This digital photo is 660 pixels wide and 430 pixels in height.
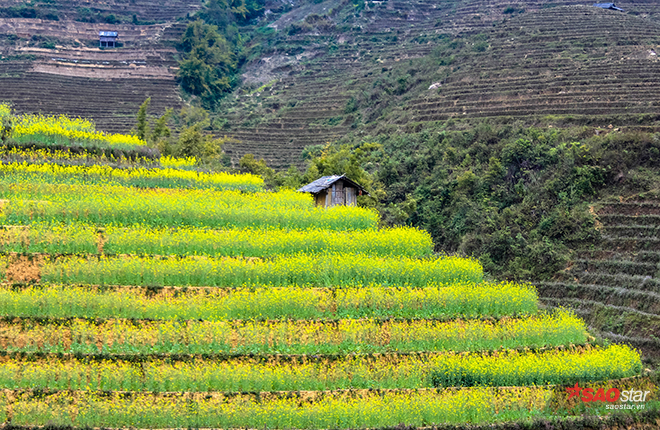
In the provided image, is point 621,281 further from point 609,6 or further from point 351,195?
point 609,6

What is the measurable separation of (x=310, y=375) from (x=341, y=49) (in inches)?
2112

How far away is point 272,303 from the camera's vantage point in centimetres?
1295

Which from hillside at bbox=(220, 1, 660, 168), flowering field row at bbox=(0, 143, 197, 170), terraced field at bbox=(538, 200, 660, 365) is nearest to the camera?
flowering field row at bbox=(0, 143, 197, 170)

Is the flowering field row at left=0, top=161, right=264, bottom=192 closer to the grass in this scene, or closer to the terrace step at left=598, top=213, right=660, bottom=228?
the grass

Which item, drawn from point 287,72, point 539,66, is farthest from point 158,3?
point 539,66

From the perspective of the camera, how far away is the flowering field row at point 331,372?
10922 mm

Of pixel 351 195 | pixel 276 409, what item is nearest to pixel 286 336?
pixel 276 409

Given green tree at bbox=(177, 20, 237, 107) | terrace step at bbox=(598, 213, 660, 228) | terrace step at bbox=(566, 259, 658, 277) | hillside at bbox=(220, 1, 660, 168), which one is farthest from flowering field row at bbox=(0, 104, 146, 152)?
green tree at bbox=(177, 20, 237, 107)

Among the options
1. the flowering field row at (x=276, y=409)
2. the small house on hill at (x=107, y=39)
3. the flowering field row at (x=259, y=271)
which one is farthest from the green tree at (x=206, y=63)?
the flowering field row at (x=276, y=409)

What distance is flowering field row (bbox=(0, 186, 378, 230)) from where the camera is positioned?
1528 cm

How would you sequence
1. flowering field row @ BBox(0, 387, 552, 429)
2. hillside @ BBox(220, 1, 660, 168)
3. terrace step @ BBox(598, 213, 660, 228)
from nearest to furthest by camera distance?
flowering field row @ BBox(0, 387, 552, 429) → terrace step @ BBox(598, 213, 660, 228) → hillside @ BBox(220, 1, 660, 168)

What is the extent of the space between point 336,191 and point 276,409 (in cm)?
1168

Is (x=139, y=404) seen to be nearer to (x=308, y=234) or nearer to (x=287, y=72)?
(x=308, y=234)

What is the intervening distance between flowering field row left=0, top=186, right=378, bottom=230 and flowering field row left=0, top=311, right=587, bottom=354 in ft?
13.6
